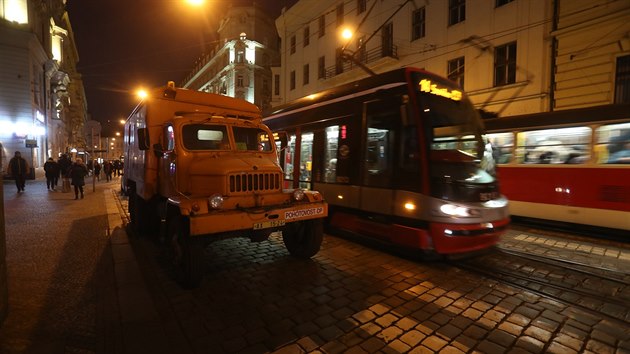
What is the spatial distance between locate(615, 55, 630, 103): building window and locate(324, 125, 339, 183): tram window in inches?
486

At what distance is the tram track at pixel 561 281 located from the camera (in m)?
4.31

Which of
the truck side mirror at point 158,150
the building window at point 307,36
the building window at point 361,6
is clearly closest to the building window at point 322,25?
the building window at point 307,36

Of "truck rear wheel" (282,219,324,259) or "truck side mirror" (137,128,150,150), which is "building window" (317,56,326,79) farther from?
"truck rear wheel" (282,219,324,259)

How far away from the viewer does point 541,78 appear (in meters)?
14.7

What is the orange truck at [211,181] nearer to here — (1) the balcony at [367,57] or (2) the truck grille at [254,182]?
(2) the truck grille at [254,182]

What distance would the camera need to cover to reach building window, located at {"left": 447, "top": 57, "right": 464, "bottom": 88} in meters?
17.7

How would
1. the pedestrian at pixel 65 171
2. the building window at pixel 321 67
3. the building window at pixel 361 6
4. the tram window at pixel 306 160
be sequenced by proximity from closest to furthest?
the tram window at pixel 306 160
the pedestrian at pixel 65 171
the building window at pixel 361 6
the building window at pixel 321 67

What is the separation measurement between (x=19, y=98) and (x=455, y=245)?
31089 mm

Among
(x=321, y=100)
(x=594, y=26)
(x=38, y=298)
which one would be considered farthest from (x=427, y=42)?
(x=38, y=298)

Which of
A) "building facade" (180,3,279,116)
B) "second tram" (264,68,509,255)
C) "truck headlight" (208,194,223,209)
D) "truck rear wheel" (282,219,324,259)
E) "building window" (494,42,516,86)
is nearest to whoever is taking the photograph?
"truck headlight" (208,194,223,209)

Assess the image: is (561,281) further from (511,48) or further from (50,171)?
(50,171)

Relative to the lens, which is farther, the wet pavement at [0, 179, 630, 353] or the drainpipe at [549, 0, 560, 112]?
the drainpipe at [549, 0, 560, 112]

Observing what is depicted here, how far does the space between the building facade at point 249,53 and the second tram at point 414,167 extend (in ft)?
140

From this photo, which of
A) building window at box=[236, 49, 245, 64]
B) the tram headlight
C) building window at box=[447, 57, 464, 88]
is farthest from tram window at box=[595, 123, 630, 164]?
building window at box=[236, 49, 245, 64]
